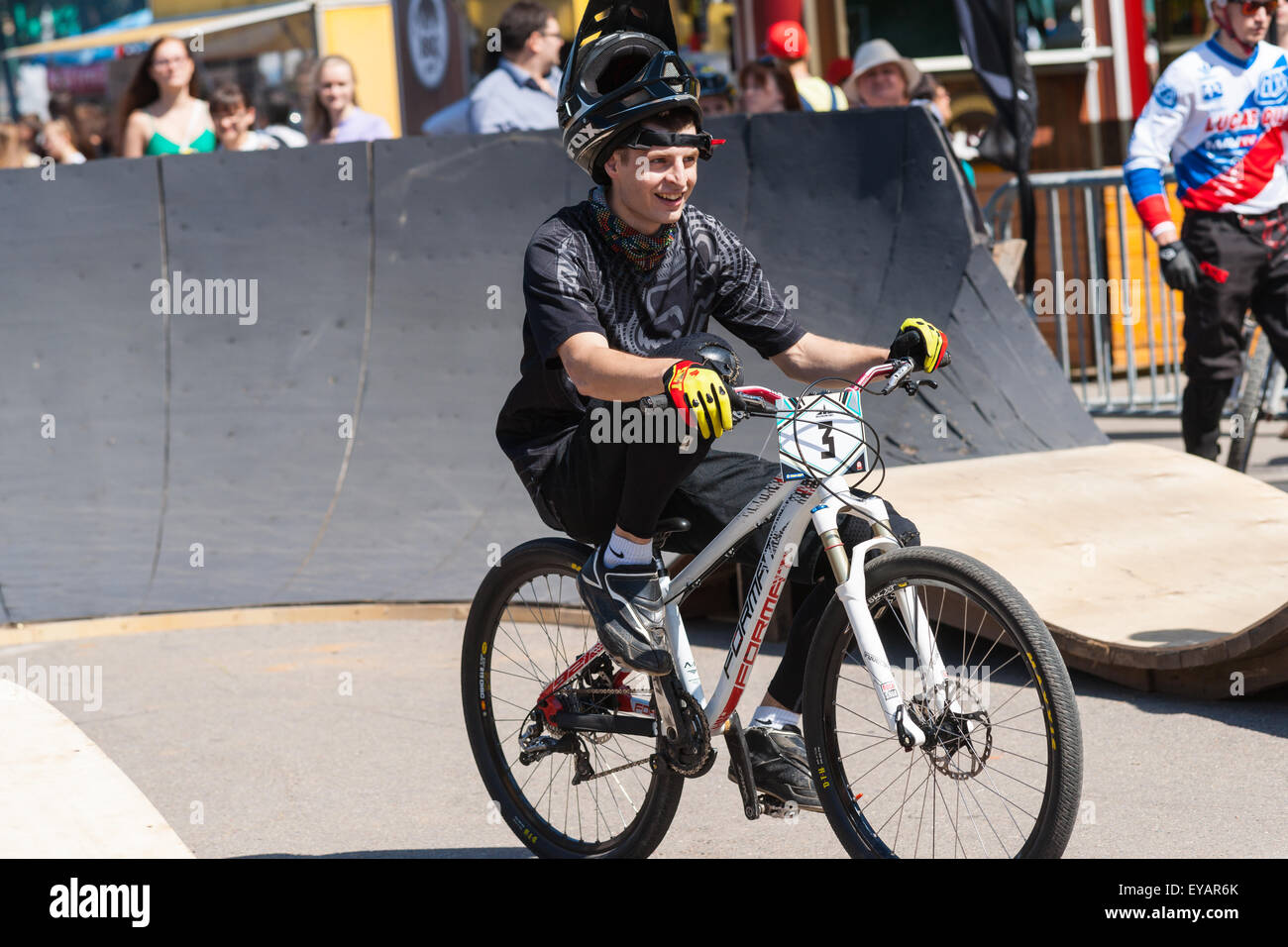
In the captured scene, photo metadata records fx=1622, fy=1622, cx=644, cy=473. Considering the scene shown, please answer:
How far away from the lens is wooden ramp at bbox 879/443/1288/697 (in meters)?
5.05

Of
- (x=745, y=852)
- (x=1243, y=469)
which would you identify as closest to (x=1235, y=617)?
(x=745, y=852)

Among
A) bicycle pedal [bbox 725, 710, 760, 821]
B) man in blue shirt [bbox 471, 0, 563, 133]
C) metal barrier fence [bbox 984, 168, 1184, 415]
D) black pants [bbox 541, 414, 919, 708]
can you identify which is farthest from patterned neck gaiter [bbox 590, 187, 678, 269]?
metal barrier fence [bbox 984, 168, 1184, 415]

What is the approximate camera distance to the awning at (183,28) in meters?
17.0

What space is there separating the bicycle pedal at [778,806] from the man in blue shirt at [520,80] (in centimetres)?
562

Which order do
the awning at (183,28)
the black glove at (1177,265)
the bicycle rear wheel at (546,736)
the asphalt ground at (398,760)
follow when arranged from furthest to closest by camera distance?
the awning at (183,28), the black glove at (1177,265), the asphalt ground at (398,760), the bicycle rear wheel at (546,736)

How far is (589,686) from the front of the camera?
401cm

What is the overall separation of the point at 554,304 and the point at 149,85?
21.3 ft

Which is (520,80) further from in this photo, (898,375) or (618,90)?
(898,375)

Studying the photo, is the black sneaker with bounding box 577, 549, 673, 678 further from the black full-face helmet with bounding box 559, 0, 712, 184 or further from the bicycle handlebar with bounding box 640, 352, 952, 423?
the black full-face helmet with bounding box 559, 0, 712, 184

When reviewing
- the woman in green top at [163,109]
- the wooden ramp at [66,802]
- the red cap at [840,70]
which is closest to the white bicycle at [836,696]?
the wooden ramp at [66,802]

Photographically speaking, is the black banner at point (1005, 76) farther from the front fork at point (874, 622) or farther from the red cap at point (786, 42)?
the front fork at point (874, 622)
